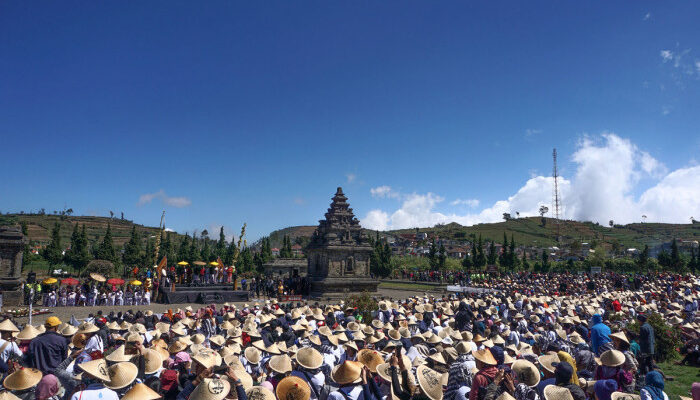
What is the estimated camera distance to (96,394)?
582 cm

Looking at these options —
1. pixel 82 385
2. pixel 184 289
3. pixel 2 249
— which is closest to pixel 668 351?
Answer: pixel 82 385

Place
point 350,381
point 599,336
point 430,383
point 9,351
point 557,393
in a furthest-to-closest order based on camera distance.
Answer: point 599,336 < point 9,351 < point 350,381 < point 430,383 < point 557,393

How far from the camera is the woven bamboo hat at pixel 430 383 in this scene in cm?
602

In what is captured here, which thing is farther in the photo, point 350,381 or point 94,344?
point 94,344

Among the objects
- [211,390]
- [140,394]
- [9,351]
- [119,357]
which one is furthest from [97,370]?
[9,351]

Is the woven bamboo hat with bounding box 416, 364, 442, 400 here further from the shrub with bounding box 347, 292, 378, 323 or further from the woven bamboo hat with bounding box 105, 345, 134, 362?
the shrub with bounding box 347, 292, 378, 323

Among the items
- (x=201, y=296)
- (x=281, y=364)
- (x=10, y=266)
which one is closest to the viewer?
(x=281, y=364)

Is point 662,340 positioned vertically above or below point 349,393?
below

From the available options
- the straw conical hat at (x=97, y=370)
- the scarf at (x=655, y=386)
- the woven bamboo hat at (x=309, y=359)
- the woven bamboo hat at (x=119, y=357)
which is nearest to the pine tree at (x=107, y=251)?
the woven bamboo hat at (x=119, y=357)

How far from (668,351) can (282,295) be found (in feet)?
91.4

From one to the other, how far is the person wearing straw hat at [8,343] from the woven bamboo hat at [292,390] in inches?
279

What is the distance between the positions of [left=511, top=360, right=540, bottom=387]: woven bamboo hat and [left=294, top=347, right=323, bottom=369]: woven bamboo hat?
3.32 metres

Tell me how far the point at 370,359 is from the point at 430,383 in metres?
1.68

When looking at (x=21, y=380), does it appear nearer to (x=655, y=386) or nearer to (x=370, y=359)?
(x=370, y=359)
